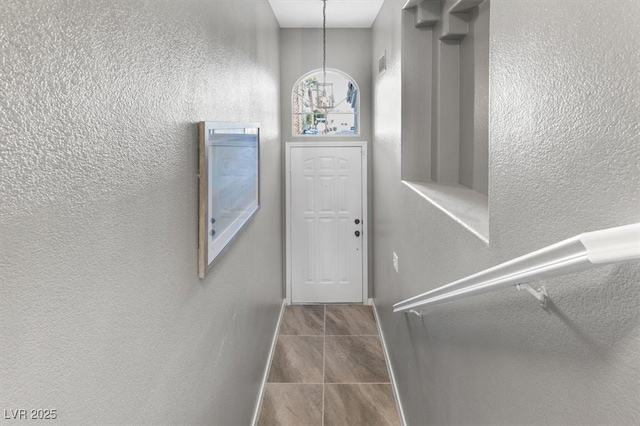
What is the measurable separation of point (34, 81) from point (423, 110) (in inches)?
105

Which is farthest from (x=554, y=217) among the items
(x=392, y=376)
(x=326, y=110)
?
(x=326, y=110)

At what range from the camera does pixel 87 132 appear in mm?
910

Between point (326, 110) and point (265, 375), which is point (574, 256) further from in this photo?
point (326, 110)

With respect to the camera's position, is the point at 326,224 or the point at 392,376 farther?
the point at 326,224

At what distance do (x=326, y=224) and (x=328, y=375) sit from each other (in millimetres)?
1898

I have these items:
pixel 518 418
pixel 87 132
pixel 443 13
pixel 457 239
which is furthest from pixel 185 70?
pixel 443 13

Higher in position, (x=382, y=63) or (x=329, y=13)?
(x=329, y=13)

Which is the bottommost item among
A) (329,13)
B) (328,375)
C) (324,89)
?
(328,375)

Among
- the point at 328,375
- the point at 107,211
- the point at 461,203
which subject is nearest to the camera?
the point at 107,211

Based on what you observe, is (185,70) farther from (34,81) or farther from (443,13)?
(443,13)

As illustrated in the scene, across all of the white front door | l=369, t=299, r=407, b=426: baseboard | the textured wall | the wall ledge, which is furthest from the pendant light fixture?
the textured wall

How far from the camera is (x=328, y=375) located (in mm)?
3740

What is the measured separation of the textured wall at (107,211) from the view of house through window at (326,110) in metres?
3.06

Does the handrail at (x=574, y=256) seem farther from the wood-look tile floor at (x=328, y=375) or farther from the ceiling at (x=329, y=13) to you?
the ceiling at (x=329, y=13)
